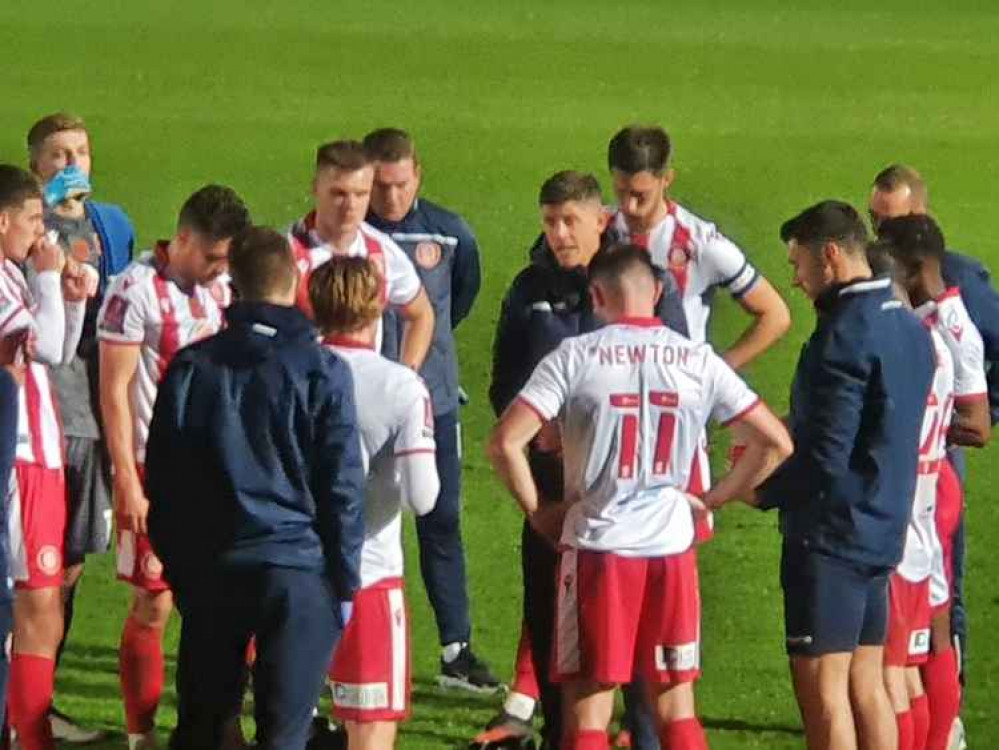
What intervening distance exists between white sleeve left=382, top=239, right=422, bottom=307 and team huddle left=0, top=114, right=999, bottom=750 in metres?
0.02

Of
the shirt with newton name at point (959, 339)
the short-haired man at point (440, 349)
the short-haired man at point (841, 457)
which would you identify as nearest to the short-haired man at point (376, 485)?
the short-haired man at point (841, 457)

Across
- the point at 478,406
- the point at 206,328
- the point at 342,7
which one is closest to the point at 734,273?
the point at 206,328

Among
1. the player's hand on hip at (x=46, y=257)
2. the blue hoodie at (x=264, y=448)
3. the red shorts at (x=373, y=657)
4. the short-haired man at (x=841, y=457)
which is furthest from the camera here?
the player's hand on hip at (x=46, y=257)

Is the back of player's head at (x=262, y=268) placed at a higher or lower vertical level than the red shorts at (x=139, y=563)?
higher

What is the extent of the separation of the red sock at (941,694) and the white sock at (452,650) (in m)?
1.92

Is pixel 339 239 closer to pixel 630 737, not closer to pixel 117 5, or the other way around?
pixel 630 737

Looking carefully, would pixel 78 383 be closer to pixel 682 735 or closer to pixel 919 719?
pixel 682 735

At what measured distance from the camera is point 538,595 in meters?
8.02

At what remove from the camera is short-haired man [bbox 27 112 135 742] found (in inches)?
333

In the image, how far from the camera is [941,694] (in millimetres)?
8391

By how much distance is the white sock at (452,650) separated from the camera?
9.39 meters

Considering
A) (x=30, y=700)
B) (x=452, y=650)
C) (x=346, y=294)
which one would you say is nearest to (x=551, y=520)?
(x=346, y=294)

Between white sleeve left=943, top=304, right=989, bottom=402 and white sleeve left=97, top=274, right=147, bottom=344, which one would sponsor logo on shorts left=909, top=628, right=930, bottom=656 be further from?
white sleeve left=97, top=274, right=147, bottom=344

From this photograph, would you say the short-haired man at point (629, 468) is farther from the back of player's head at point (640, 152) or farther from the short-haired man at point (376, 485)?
the back of player's head at point (640, 152)
